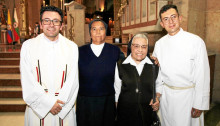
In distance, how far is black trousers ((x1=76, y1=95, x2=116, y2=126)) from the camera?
2146 mm

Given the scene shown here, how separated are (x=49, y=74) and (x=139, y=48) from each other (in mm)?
1103

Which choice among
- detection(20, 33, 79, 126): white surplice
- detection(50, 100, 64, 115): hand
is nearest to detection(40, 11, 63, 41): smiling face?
detection(20, 33, 79, 126): white surplice

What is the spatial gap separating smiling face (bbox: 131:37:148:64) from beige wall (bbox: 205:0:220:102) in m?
2.81

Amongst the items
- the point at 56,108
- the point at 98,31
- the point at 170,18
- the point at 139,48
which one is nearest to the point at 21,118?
the point at 56,108

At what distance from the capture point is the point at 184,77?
2.10 meters

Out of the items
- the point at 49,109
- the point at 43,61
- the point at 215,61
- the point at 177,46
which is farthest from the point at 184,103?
the point at 215,61

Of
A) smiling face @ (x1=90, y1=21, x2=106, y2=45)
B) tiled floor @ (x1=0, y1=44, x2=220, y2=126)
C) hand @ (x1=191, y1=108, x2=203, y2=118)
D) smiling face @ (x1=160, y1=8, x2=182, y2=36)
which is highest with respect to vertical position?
smiling face @ (x1=160, y1=8, x2=182, y2=36)

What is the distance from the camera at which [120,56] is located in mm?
2354

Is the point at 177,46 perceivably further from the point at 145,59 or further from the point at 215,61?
the point at 215,61

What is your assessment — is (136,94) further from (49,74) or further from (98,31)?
(49,74)

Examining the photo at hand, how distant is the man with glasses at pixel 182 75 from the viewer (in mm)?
2033

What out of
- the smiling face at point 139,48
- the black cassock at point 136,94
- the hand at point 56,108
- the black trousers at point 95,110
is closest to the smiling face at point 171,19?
the smiling face at point 139,48

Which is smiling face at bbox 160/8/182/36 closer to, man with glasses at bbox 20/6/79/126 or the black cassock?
the black cassock

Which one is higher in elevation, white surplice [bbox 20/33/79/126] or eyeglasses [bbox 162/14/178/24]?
eyeglasses [bbox 162/14/178/24]
